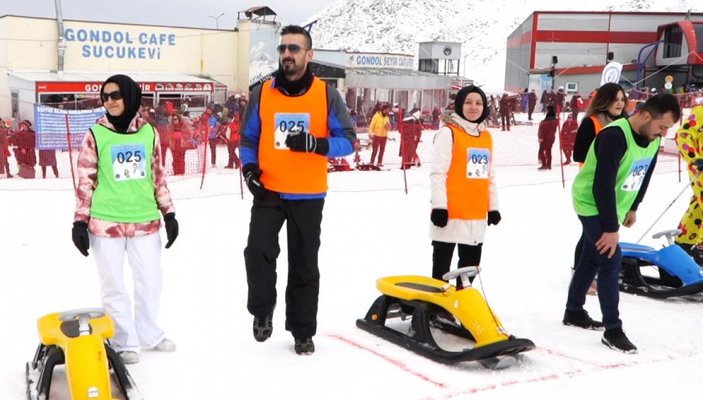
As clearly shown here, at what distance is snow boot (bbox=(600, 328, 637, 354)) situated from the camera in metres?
4.74

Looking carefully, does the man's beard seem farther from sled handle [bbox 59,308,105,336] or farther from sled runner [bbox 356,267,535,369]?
sled handle [bbox 59,308,105,336]

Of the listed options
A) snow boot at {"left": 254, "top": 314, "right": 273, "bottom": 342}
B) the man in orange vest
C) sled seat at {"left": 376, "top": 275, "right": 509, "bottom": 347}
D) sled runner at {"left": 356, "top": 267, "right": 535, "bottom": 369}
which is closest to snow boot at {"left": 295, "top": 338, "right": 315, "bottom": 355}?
the man in orange vest

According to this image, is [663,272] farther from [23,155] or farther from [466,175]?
[23,155]

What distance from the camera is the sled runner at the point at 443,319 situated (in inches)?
168

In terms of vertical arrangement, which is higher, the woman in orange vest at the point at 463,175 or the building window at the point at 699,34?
the building window at the point at 699,34

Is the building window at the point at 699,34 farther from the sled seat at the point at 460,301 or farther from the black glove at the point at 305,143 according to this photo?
the black glove at the point at 305,143

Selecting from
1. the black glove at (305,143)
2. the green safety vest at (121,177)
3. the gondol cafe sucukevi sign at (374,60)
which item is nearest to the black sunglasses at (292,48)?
the black glove at (305,143)

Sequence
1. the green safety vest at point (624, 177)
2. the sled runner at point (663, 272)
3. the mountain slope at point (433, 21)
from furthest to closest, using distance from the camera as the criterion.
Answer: the mountain slope at point (433, 21), the sled runner at point (663, 272), the green safety vest at point (624, 177)

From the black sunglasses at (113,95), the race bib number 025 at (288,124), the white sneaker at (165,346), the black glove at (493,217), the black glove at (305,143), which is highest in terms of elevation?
the black sunglasses at (113,95)

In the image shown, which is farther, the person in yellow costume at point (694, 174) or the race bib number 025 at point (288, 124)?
the person in yellow costume at point (694, 174)

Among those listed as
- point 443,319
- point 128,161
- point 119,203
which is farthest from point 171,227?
point 443,319

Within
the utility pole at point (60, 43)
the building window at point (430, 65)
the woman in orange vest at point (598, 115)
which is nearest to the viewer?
the woman in orange vest at point (598, 115)

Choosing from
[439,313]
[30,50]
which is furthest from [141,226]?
[30,50]

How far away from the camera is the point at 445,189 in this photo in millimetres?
5195
